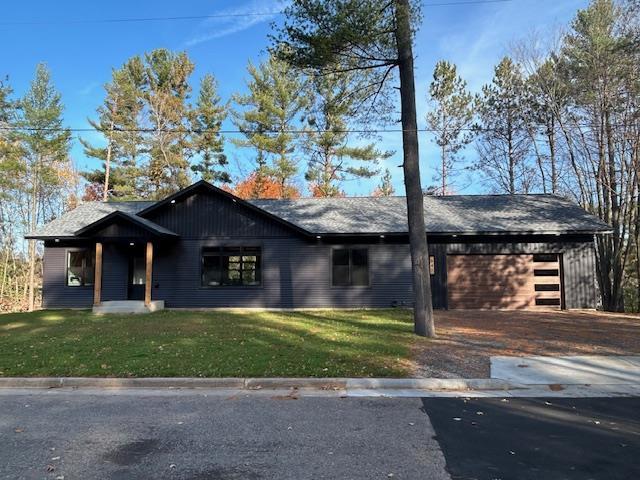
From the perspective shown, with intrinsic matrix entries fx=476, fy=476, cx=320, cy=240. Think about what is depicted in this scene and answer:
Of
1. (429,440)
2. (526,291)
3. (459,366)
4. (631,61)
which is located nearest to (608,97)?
(631,61)

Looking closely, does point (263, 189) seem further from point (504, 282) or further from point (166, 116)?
point (504, 282)

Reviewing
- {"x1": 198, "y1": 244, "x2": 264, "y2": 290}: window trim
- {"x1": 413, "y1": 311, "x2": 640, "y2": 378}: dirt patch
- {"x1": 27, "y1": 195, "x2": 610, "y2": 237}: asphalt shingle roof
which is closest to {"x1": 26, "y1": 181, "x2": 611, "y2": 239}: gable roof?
{"x1": 27, "y1": 195, "x2": 610, "y2": 237}: asphalt shingle roof

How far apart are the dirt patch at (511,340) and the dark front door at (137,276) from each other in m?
11.5

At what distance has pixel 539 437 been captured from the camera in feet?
15.4

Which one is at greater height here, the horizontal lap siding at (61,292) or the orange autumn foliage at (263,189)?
the orange autumn foliage at (263,189)

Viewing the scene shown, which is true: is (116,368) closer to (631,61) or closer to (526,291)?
(526,291)

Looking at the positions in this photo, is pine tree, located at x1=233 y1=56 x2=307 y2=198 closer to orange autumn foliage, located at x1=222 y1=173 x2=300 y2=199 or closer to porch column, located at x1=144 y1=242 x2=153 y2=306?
orange autumn foliage, located at x1=222 y1=173 x2=300 y2=199

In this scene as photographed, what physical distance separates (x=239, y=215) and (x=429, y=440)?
14737 millimetres

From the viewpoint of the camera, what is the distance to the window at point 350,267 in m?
18.3

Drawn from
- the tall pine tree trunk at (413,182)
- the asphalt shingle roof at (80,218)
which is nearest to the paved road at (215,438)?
the tall pine tree trunk at (413,182)

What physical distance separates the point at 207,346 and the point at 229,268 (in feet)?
29.3

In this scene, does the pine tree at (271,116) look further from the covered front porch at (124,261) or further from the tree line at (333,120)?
the covered front porch at (124,261)

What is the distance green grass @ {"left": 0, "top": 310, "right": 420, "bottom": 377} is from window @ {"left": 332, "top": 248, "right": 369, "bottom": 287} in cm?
318

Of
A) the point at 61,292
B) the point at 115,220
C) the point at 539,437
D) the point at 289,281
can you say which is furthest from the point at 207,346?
the point at 61,292
